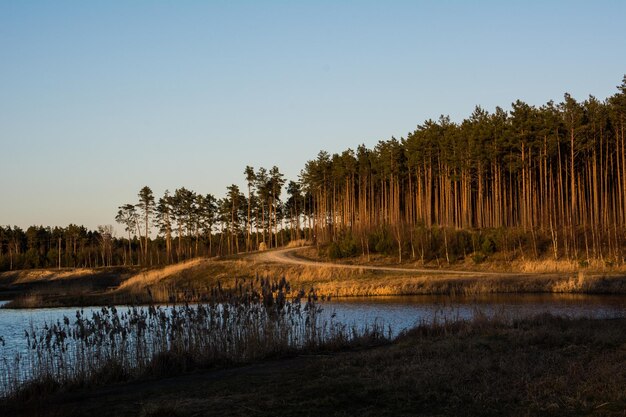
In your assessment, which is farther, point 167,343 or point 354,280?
point 354,280

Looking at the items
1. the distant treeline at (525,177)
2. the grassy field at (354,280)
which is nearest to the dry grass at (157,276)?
the grassy field at (354,280)

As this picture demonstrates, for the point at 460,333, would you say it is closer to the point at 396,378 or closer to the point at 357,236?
the point at 396,378

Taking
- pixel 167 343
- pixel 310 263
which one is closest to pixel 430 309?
pixel 167 343

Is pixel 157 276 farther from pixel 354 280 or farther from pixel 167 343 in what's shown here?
pixel 167 343

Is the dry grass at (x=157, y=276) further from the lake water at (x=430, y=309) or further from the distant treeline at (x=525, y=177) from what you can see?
the lake water at (x=430, y=309)

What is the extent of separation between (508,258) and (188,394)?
5070 centimetres

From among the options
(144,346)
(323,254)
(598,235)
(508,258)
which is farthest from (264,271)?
(144,346)

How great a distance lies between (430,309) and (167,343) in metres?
17.3

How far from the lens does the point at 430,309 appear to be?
104ft

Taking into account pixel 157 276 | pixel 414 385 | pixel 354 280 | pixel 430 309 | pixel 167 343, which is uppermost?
pixel 414 385

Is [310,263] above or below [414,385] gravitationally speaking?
below

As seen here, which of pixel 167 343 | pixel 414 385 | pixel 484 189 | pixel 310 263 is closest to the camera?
pixel 414 385

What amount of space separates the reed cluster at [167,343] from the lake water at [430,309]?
246 inches

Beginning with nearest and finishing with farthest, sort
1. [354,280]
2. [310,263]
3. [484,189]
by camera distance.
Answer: [354,280] < [310,263] < [484,189]
